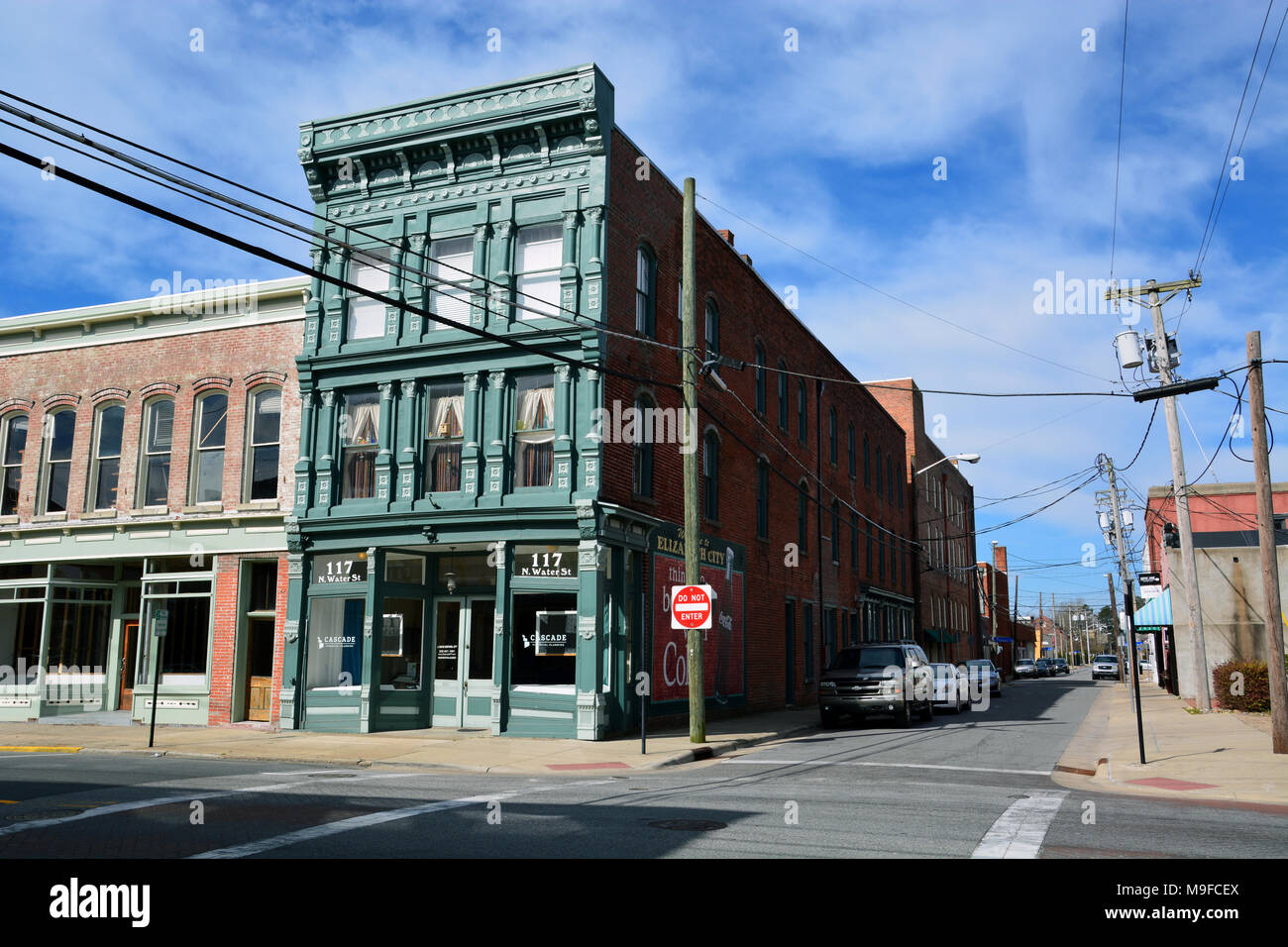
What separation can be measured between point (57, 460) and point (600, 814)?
2015 centimetres

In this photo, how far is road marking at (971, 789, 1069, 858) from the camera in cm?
807

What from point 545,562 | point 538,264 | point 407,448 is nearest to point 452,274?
point 538,264

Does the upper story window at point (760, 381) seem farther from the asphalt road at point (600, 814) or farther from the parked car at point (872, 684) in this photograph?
the asphalt road at point (600, 814)

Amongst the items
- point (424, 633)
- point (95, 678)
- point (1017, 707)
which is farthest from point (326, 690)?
point (1017, 707)

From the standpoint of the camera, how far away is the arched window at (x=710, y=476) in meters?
24.3

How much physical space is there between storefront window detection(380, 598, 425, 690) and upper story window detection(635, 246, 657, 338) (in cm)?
731

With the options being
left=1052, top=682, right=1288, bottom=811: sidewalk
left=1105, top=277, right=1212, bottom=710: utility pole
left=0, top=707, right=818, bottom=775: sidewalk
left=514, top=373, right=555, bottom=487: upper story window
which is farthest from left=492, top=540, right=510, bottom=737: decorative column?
left=1105, top=277, right=1212, bottom=710: utility pole

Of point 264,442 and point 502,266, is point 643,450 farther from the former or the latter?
point 264,442

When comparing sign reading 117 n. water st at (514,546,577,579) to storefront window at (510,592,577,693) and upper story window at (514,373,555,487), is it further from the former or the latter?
upper story window at (514,373,555,487)

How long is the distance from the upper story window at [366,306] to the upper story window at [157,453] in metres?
5.26

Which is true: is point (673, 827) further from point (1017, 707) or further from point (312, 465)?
point (1017, 707)

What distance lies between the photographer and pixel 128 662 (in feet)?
80.2
